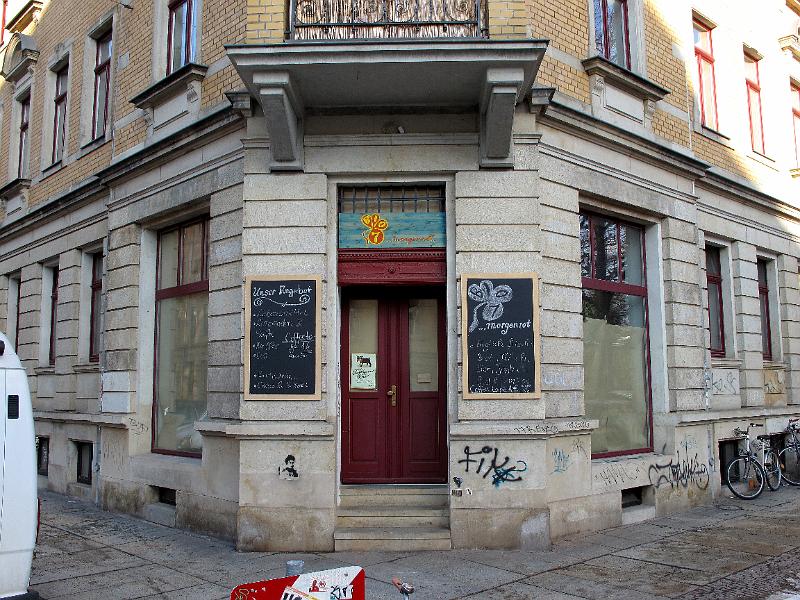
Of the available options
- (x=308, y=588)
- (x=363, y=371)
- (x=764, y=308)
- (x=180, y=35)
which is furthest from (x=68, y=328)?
(x=764, y=308)

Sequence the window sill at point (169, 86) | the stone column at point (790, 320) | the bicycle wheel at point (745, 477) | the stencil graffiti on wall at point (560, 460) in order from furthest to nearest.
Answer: the stone column at point (790, 320) → the bicycle wheel at point (745, 477) → the window sill at point (169, 86) → the stencil graffiti on wall at point (560, 460)

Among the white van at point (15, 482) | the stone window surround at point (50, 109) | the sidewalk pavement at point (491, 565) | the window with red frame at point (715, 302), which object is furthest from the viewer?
the stone window surround at point (50, 109)

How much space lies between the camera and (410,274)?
8.14 metres

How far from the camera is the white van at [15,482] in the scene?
498cm

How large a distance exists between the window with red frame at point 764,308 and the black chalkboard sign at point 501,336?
22.3 ft

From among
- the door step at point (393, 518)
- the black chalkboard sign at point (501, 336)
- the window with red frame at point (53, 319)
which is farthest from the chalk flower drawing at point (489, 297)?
the window with red frame at point (53, 319)

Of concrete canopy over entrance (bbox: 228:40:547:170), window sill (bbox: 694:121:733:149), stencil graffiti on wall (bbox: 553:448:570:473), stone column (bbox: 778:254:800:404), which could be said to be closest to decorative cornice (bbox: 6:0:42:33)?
concrete canopy over entrance (bbox: 228:40:547:170)

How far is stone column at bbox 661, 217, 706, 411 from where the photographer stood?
388 inches

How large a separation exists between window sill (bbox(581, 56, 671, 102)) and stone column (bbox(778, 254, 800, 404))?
201 inches

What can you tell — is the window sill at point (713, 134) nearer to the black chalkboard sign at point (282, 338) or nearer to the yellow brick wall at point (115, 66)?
the black chalkboard sign at point (282, 338)

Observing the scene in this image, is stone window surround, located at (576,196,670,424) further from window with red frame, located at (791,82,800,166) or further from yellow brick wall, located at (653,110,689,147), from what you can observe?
window with red frame, located at (791,82,800,166)

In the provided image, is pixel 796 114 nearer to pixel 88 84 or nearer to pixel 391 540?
pixel 391 540

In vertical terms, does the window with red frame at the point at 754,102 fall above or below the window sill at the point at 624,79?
above

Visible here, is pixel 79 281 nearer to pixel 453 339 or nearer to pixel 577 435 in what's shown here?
pixel 453 339
